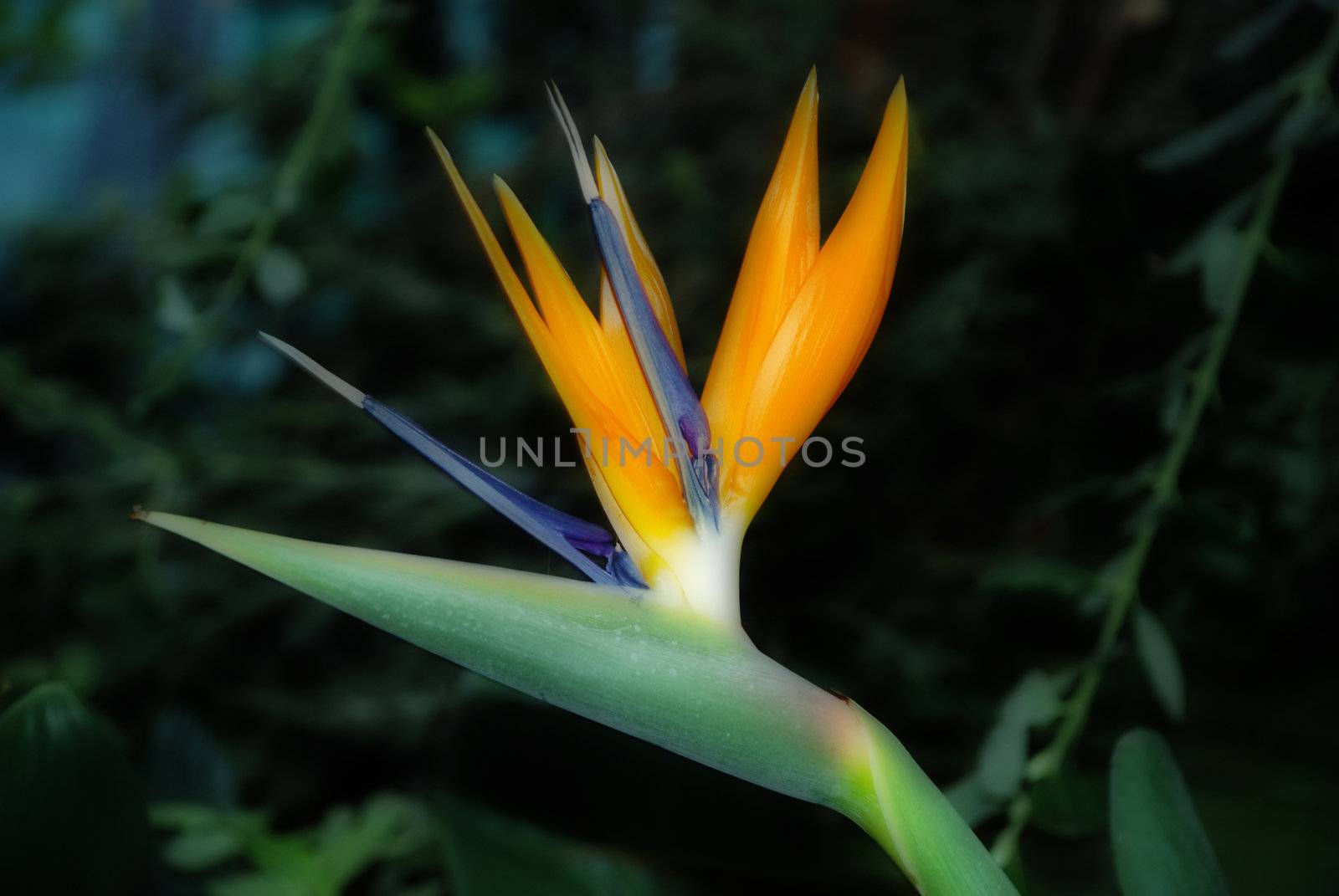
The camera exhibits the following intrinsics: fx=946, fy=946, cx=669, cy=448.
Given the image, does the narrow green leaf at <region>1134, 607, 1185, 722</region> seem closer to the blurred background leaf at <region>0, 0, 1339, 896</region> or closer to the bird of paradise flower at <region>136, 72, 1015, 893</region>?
the blurred background leaf at <region>0, 0, 1339, 896</region>

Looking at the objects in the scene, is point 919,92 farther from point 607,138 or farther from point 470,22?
point 470,22

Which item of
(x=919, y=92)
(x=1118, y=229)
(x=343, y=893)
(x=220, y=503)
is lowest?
(x=343, y=893)

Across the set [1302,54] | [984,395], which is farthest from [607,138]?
[1302,54]

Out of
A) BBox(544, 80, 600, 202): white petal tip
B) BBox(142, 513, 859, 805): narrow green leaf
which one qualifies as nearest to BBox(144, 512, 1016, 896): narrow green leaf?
BBox(142, 513, 859, 805): narrow green leaf

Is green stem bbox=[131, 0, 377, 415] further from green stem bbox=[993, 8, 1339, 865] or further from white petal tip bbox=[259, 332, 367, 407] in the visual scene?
green stem bbox=[993, 8, 1339, 865]

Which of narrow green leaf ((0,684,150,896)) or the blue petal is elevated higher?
the blue petal

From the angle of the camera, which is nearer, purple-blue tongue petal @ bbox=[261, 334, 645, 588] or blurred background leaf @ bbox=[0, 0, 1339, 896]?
purple-blue tongue petal @ bbox=[261, 334, 645, 588]

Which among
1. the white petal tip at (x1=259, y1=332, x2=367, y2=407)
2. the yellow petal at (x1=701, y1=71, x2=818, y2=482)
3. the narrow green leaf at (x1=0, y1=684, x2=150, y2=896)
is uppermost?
the yellow petal at (x1=701, y1=71, x2=818, y2=482)
